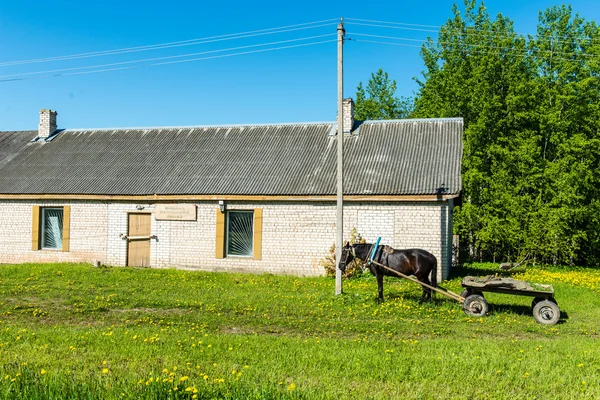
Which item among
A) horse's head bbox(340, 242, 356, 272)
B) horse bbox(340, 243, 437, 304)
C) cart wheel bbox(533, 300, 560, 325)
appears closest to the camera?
cart wheel bbox(533, 300, 560, 325)

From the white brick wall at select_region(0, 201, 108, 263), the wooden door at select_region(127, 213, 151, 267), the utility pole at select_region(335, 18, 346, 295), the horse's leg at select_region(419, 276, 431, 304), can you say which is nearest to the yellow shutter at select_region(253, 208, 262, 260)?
the wooden door at select_region(127, 213, 151, 267)

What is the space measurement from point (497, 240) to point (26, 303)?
19652 millimetres

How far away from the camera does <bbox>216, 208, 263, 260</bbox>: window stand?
19219mm

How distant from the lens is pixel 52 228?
70.0 ft

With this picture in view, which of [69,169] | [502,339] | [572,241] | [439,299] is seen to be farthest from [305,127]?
[502,339]

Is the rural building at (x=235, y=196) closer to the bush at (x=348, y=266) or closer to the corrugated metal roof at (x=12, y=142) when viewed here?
the bush at (x=348, y=266)

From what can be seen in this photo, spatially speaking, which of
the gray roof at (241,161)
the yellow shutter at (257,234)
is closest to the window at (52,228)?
the gray roof at (241,161)

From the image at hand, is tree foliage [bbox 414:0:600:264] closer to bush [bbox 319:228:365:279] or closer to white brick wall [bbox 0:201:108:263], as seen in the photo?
bush [bbox 319:228:365:279]

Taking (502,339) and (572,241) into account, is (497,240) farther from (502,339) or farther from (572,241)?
(502,339)

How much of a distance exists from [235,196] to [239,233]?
1393 millimetres

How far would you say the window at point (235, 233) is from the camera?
19219 millimetres

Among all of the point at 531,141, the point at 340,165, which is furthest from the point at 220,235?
the point at 531,141

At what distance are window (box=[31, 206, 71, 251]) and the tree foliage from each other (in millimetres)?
17520

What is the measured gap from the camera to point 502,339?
944 cm
